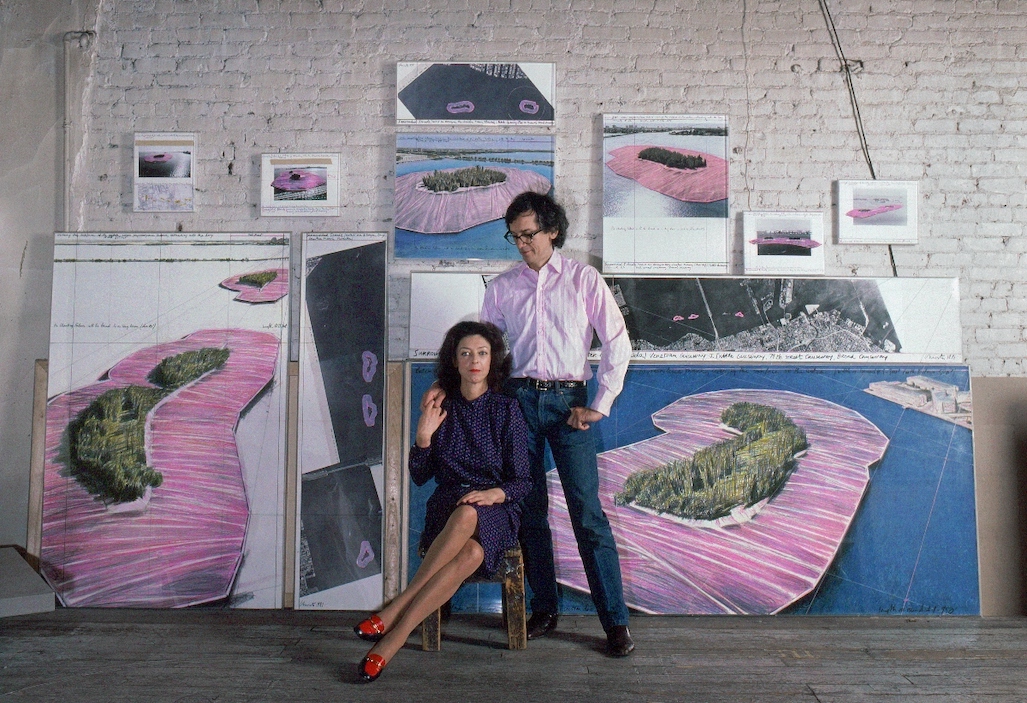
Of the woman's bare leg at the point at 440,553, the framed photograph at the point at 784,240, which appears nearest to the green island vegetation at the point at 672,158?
the framed photograph at the point at 784,240

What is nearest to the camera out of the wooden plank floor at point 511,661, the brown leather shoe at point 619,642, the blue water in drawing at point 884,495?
the wooden plank floor at point 511,661

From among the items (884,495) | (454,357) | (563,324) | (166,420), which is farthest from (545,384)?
(166,420)

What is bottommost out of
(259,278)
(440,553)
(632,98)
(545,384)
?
(440,553)

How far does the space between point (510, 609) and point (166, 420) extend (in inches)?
65.2

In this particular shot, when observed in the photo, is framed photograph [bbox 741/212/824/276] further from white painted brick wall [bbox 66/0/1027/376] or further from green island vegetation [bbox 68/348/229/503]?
green island vegetation [bbox 68/348/229/503]

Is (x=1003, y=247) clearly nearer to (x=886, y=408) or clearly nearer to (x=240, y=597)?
(x=886, y=408)

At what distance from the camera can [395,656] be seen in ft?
8.02

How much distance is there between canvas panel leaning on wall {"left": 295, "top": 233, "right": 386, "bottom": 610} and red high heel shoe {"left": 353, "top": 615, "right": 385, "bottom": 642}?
2.41 ft

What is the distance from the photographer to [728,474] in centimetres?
306

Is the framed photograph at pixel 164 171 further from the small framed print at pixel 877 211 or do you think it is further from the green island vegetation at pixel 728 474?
the small framed print at pixel 877 211

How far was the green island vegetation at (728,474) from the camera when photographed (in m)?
3.04

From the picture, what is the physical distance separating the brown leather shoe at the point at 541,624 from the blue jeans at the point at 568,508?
19 millimetres

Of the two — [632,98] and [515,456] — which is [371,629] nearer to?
[515,456]

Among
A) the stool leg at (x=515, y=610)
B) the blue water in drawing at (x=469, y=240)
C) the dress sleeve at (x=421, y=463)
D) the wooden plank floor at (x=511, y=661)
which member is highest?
the blue water in drawing at (x=469, y=240)
